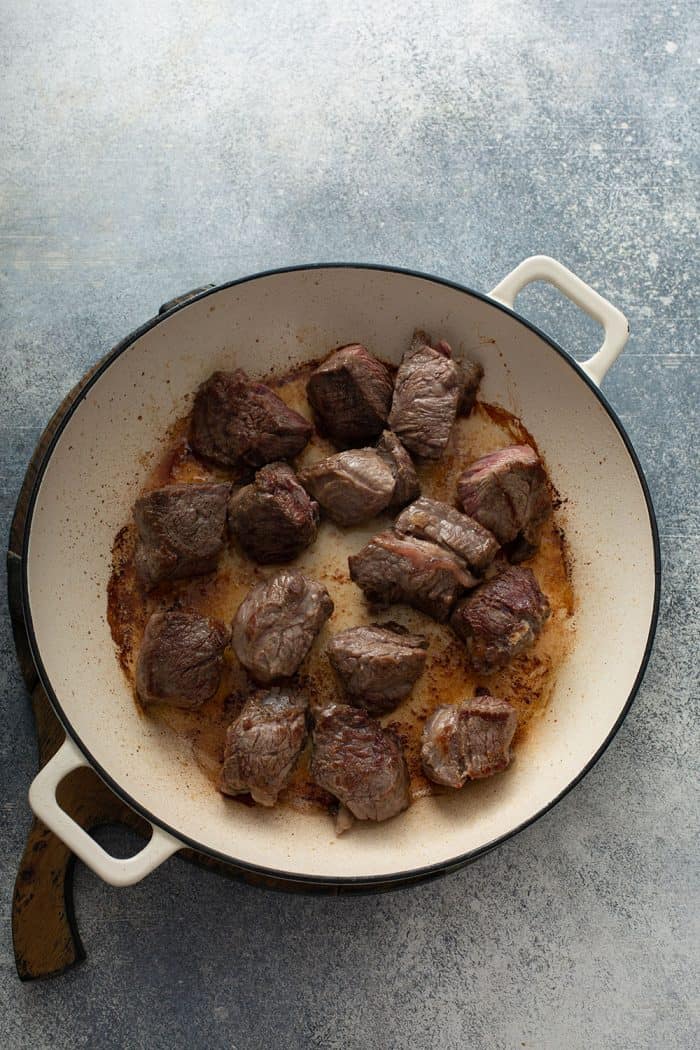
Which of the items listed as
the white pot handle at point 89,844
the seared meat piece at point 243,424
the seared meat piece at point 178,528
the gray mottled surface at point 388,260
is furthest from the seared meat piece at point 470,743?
the seared meat piece at point 243,424

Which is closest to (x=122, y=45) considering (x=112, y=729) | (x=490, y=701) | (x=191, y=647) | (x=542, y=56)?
(x=542, y=56)

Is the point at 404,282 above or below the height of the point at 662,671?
above

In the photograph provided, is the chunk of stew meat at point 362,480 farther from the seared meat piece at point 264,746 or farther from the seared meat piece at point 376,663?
the seared meat piece at point 264,746

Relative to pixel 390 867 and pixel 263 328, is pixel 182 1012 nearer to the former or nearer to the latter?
pixel 390 867

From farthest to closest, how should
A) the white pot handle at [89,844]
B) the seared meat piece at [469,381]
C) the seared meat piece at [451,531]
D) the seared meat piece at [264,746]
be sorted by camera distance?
the seared meat piece at [469,381] < the seared meat piece at [451,531] < the seared meat piece at [264,746] < the white pot handle at [89,844]

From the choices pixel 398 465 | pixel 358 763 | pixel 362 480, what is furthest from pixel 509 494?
pixel 358 763

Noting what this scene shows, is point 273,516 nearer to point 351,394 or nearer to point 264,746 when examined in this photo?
point 351,394
